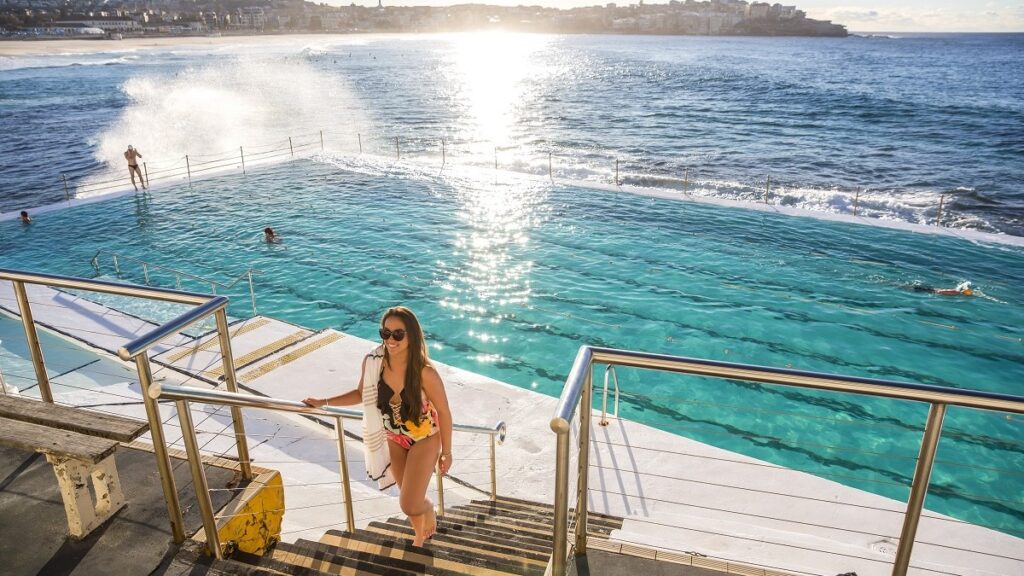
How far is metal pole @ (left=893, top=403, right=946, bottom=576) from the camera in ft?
8.75

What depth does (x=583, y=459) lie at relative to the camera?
2969mm

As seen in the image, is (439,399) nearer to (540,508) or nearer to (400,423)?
(400,423)

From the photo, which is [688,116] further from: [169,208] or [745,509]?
[745,509]

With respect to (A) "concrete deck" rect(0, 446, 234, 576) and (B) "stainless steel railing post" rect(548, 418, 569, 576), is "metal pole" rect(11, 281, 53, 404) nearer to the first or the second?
(A) "concrete deck" rect(0, 446, 234, 576)

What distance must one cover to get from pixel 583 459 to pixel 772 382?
91cm

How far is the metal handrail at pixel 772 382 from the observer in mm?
2510

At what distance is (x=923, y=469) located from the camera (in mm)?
2752

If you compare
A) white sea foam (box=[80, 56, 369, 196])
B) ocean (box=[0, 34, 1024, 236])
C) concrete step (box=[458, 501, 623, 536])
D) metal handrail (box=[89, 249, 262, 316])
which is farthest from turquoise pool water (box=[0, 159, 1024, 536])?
white sea foam (box=[80, 56, 369, 196])

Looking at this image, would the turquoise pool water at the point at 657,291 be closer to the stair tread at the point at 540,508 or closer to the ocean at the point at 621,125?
the stair tread at the point at 540,508

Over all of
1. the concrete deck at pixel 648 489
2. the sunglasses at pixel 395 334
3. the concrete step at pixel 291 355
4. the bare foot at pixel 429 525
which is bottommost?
the concrete step at pixel 291 355

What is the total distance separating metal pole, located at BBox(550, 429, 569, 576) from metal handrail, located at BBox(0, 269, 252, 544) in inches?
75.4

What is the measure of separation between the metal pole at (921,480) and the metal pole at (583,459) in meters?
1.35

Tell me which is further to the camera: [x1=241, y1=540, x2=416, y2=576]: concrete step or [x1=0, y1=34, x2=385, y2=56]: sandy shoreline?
[x1=0, y1=34, x2=385, y2=56]: sandy shoreline

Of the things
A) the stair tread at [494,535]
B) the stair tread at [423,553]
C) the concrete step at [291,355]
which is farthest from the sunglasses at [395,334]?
the concrete step at [291,355]
